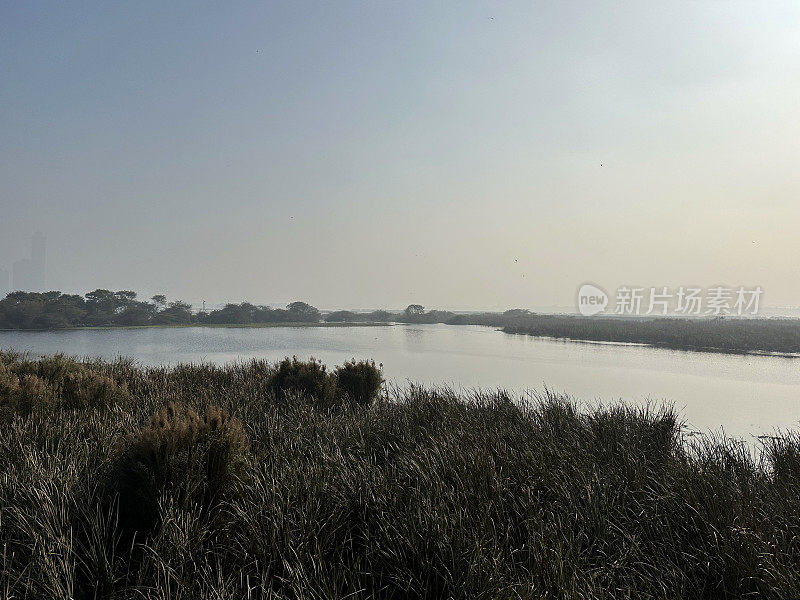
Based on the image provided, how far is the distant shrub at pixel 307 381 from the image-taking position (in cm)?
849

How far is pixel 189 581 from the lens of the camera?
2.64 meters

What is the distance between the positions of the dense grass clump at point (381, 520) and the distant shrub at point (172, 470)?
0.01 m

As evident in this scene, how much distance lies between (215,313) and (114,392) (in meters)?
34.9

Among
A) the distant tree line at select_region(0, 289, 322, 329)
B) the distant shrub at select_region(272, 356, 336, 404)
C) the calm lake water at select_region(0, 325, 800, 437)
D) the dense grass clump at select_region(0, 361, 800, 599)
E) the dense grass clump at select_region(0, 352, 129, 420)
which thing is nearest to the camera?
the dense grass clump at select_region(0, 361, 800, 599)

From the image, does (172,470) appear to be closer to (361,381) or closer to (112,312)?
(361,381)

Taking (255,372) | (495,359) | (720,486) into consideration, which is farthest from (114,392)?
(495,359)

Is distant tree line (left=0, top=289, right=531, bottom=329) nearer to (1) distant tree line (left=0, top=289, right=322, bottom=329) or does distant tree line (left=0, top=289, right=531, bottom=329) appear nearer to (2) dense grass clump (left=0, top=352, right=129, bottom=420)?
(1) distant tree line (left=0, top=289, right=322, bottom=329)

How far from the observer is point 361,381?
9.09m

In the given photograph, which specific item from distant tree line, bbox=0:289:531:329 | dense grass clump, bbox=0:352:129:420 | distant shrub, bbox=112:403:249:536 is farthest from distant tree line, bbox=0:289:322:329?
distant shrub, bbox=112:403:249:536

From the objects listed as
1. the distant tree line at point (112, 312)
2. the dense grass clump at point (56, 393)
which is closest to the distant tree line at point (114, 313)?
the distant tree line at point (112, 312)

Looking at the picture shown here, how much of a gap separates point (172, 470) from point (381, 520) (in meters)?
1.51

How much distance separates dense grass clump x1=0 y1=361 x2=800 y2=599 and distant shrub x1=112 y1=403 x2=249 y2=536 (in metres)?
0.01

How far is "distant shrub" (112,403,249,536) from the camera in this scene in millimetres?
3389

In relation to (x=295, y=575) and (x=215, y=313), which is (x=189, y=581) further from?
(x=215, y=313)
